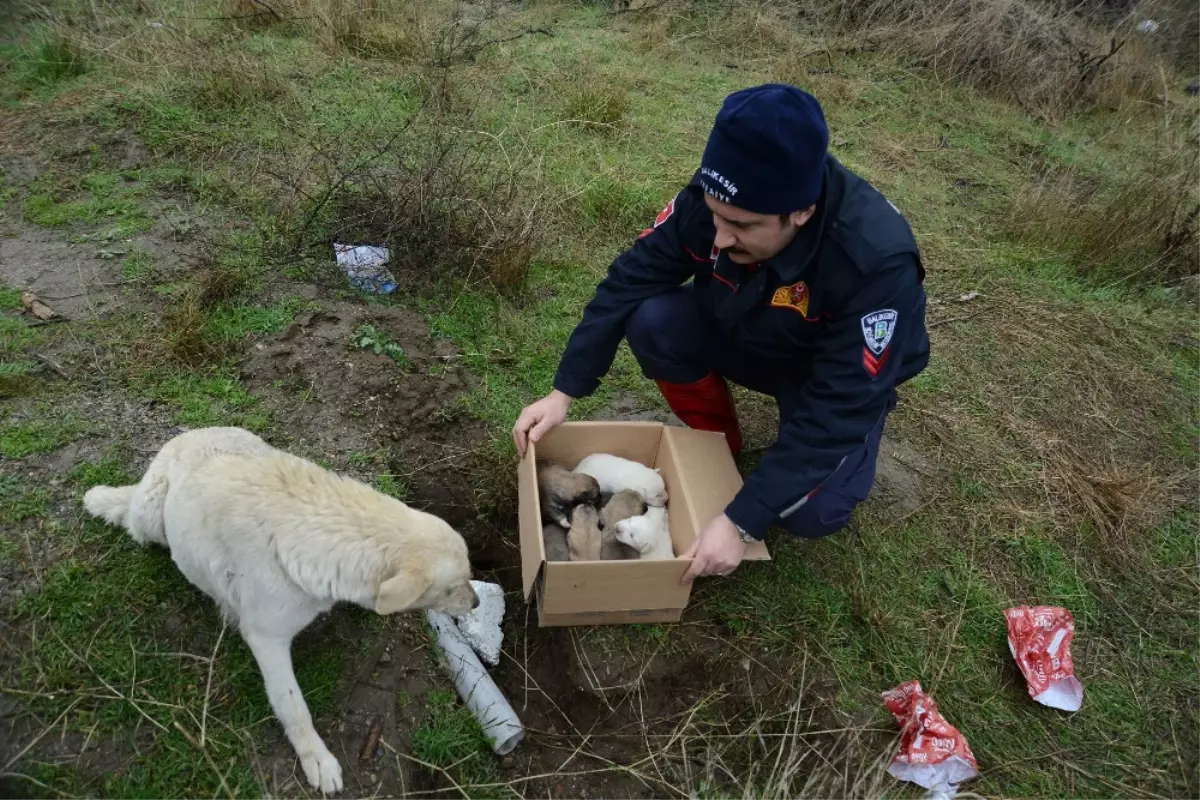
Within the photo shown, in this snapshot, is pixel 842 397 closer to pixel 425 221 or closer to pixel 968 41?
pixel 425 221

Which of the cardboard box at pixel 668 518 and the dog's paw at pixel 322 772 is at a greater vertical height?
the cardboard box at pixel 668 518

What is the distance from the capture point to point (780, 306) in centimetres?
286

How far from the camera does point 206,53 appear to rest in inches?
240

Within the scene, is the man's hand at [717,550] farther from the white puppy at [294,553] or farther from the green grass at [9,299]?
the green grass at [9,299]

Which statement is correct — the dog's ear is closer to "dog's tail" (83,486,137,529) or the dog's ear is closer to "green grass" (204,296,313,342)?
"dog's tail" (83,486,137,529)

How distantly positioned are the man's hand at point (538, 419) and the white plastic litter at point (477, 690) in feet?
2.59

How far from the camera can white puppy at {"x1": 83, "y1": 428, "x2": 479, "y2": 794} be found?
2.28 meters

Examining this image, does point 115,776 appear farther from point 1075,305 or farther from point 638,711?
point 1075,305

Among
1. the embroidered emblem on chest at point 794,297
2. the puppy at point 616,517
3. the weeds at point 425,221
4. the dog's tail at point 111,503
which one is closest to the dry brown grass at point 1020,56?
the weeds at point 425,221

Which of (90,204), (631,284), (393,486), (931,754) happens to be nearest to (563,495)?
(393,486)

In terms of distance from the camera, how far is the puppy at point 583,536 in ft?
10.3

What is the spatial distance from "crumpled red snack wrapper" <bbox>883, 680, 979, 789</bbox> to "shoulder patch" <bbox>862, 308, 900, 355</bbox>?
144 centimetres

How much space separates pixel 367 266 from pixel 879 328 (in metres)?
3.09

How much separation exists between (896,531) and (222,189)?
477cm
